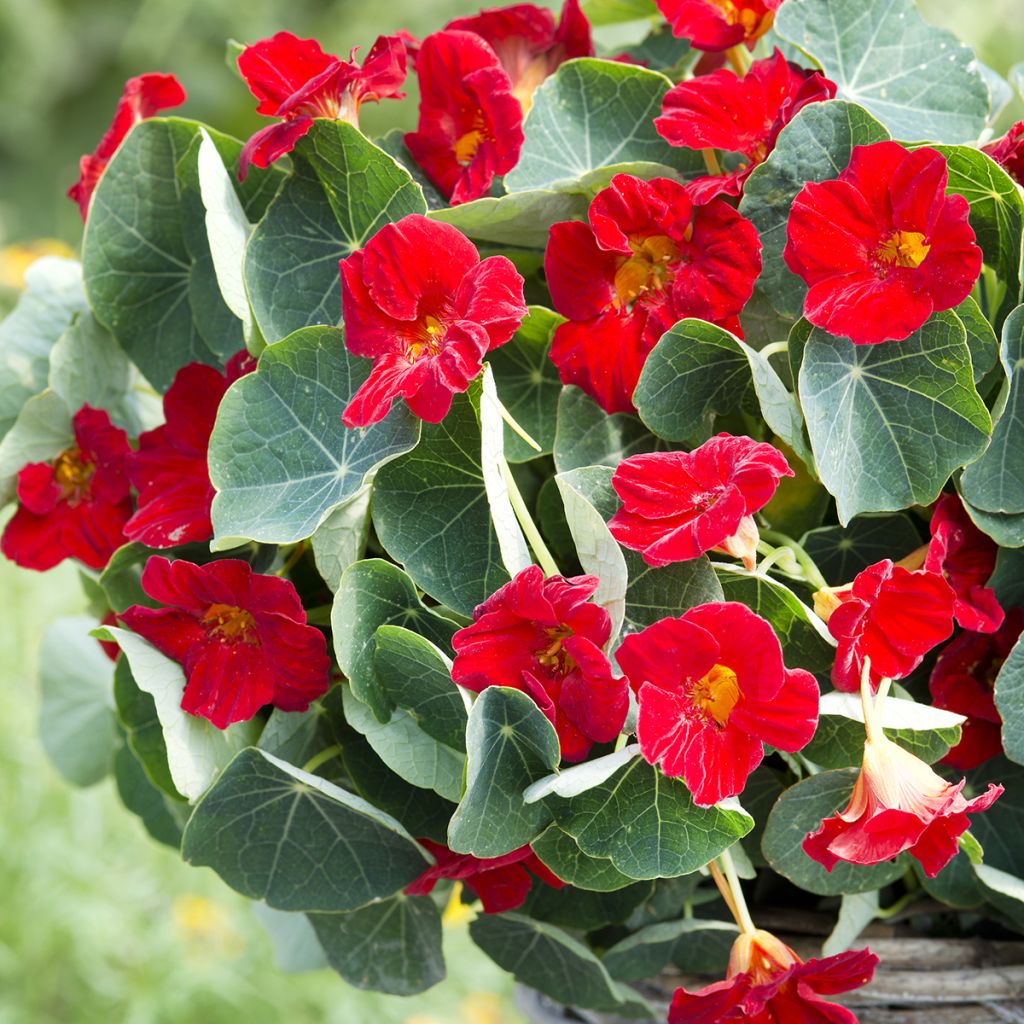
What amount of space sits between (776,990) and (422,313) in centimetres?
35

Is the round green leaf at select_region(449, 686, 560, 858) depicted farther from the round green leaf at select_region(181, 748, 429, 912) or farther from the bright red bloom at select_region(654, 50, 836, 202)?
the bright red bloom at select_region(654, 50, 836, 202)

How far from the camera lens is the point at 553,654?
1.76ft

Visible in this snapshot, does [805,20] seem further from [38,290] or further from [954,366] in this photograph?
[38,290]

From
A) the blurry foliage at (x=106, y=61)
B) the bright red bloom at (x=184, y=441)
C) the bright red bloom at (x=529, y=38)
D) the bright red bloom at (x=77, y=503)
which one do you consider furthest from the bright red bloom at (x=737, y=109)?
the blurry foliage at (x=106, y=61)

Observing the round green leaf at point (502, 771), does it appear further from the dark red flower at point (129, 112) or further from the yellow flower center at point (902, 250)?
the dark red flower at point (129, 112)

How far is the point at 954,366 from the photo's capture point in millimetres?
563

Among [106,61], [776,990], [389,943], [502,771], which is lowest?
[106,61]

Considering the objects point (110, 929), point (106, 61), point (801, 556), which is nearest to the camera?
point (801, 556)

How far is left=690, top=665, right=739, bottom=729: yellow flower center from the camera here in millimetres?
519

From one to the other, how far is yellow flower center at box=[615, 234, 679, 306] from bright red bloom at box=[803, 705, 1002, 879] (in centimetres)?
23

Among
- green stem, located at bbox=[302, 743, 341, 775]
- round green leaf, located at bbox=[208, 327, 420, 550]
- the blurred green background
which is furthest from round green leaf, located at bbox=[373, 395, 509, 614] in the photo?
the blurred green background

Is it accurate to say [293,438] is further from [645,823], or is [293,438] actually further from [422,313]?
[645,823]

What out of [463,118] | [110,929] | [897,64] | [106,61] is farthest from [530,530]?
[106,61]

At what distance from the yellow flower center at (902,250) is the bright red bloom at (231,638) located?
320 mm
